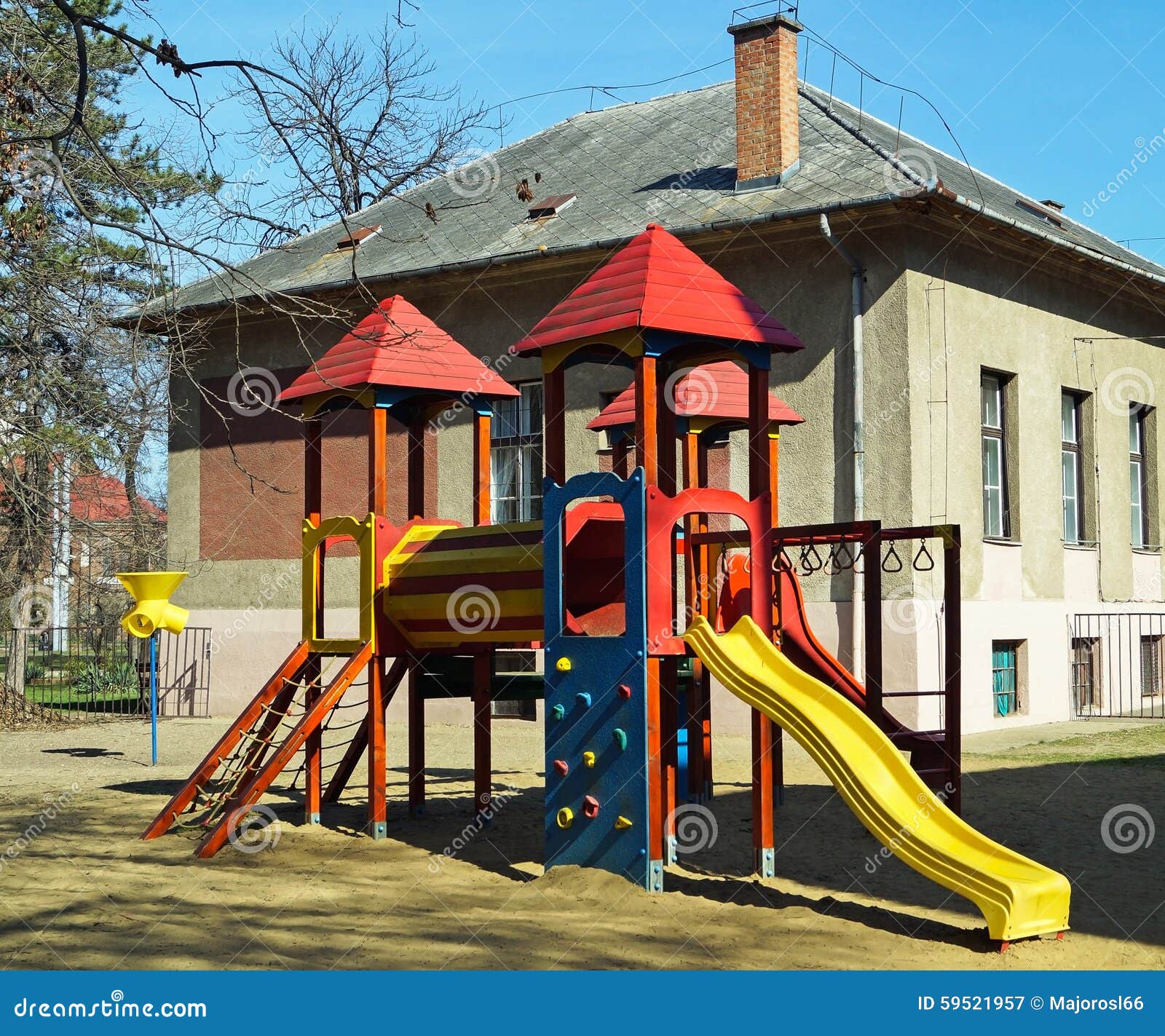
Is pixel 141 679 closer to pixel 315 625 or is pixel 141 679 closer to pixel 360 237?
pixel 360 237

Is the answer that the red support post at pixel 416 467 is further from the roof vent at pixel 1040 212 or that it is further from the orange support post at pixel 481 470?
the roof vent at pixel 1040 212

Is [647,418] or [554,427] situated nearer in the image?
[647,418]

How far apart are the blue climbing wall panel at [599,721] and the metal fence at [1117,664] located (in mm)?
11353

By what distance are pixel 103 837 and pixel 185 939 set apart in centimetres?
365

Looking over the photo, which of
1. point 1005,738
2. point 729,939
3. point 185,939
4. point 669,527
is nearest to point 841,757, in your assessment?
point 729,939

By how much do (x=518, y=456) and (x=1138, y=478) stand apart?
29.8 ft

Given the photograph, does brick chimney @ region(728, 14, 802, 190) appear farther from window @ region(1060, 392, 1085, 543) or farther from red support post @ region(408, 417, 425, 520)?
red support post @ region(408, 417, 425, 520)

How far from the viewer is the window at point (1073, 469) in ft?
59.8

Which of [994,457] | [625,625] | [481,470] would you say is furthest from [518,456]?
[625,625]

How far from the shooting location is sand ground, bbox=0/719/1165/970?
20.4 ft

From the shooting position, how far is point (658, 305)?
8.10 meters

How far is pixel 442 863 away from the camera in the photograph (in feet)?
29.0

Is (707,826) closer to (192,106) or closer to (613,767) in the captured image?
(613,767)

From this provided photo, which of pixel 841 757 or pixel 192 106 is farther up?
pixel 192 106
